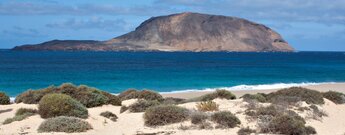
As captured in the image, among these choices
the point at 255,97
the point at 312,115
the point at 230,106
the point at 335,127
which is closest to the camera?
the point at 335,127

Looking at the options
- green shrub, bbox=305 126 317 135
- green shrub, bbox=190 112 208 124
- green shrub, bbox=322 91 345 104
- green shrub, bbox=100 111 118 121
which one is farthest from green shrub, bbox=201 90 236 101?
green shrub, bbox=305 126 317 135

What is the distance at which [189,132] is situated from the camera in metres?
13.9

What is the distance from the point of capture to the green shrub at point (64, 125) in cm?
1375

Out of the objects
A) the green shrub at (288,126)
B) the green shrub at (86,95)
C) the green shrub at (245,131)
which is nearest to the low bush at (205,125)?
the green shrub at (245,131)

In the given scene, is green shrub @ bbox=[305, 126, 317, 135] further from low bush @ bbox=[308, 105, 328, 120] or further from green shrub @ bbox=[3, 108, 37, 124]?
green shrub @ bbox=[3, 108, 37, 124]

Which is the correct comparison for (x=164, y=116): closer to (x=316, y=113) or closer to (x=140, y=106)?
(x=140, y=106)

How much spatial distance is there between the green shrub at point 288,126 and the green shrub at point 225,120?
3.68 feet

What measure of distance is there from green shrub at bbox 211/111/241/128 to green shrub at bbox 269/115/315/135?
1123mm

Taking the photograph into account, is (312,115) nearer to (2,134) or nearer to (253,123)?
(253,123)

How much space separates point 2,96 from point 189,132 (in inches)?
475

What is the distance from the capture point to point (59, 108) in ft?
51.2

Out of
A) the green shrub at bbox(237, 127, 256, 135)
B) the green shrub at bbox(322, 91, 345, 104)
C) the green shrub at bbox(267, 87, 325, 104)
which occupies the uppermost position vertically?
the green shrub at bbox(267, 87, 325, 104)

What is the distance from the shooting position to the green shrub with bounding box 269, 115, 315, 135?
45.1 feet

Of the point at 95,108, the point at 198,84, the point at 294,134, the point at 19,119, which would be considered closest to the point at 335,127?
the point at 294,134
